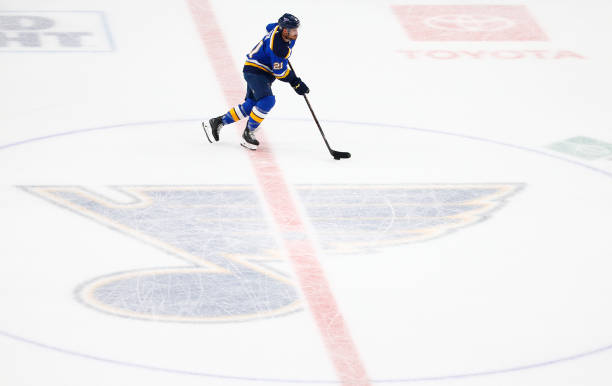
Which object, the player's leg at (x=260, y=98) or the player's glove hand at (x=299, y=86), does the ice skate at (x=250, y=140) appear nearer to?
the player's leg at (x=260, y=98)

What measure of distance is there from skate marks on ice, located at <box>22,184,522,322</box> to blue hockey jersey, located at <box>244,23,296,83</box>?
865 mm

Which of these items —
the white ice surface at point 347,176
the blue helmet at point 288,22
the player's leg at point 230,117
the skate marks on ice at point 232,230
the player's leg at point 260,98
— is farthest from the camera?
the player's leg at point 230,117

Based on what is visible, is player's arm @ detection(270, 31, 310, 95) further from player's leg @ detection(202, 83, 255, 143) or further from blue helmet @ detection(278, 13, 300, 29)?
player's leg @ detection(202, 83, 255, 143)

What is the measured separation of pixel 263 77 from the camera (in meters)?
7.59

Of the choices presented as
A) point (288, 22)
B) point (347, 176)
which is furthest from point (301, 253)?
point (288, 22)

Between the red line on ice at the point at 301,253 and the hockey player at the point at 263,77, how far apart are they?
25 centimetres

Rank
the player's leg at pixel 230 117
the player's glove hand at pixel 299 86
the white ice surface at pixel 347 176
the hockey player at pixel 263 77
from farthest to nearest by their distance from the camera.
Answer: the player's leg at pixel 230 117, the player's glove hand at pixel 299 86, the hockey player at pixel 263 77, the white ice surface at pixel 347 176

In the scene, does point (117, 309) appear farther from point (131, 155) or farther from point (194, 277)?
point (131, 155)

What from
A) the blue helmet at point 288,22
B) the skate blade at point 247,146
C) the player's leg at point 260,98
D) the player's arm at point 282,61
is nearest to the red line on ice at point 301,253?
the skate blade at point 247,146

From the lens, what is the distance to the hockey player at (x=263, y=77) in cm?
727

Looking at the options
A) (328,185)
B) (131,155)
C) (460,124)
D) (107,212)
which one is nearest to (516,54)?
(460,124)

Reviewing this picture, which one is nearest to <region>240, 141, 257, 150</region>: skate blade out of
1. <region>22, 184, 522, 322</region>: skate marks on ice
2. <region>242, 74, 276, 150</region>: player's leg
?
<region>242, 74, 276, 150</region>: player's leg

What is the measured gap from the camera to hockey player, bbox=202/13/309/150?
7270 millimetres

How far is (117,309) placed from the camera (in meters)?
5.48
